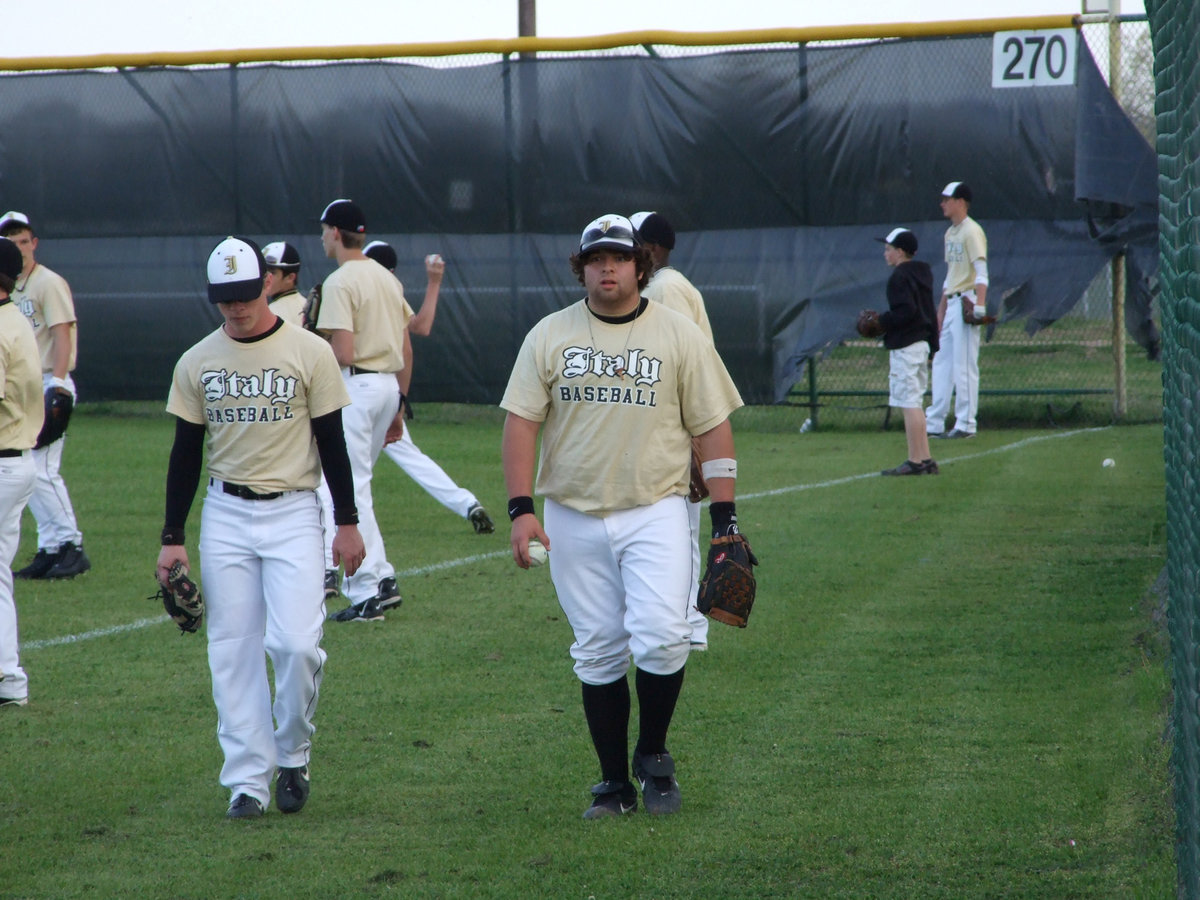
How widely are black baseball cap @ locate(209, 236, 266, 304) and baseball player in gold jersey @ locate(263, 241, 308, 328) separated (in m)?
2.80

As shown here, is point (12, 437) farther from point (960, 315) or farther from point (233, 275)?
point (960, 315)

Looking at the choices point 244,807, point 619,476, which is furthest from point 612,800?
point 244,807

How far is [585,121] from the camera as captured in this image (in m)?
15.5

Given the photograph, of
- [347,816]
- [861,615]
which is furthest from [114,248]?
[347,816]

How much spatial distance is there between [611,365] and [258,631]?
1545 mm

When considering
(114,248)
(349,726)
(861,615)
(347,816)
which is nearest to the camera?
(347,816)

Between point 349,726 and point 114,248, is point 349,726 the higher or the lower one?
the lower one

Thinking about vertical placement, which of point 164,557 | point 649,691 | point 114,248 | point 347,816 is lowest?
point 347,816

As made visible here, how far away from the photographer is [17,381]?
6.18 meters

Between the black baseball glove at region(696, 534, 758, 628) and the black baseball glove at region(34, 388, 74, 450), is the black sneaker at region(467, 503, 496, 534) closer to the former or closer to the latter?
the black baseball glove at region(34, 388, 74, 450)

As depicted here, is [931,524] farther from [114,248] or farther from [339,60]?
[114,248]

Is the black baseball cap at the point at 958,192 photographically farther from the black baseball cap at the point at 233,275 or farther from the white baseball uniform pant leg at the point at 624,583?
the black baseball cap at the point at 233,275

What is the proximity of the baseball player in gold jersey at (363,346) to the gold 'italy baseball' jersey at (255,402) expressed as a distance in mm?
2764

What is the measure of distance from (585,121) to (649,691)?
11590 millimetres
